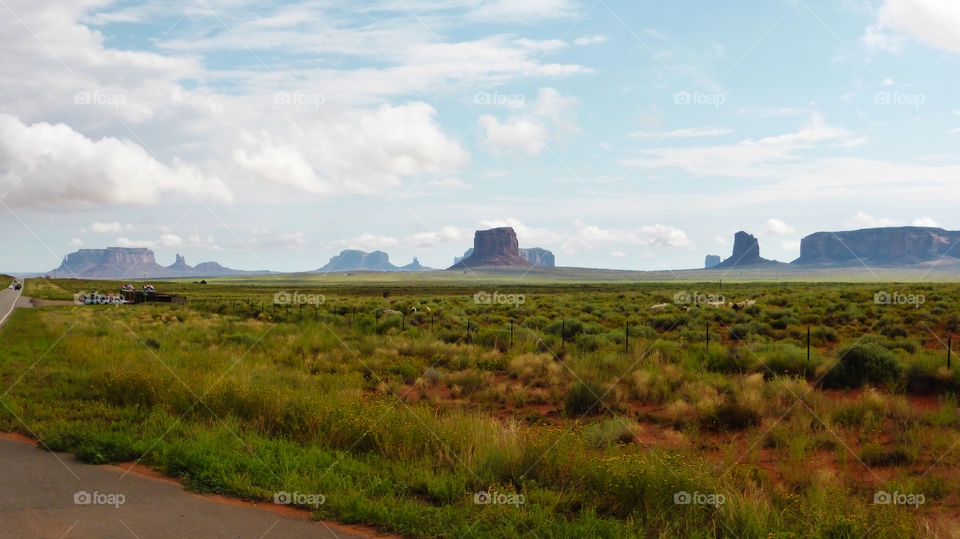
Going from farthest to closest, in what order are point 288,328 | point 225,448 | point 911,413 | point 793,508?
point 288,328 → point 911,413 → point 225,448 → point 793,508

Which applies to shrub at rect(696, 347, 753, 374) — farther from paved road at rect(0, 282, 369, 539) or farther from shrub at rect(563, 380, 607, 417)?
paved road at rect(0, 282, 369, 539)

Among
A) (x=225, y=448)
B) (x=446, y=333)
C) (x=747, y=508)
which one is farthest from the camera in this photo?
(x=446, y=333)

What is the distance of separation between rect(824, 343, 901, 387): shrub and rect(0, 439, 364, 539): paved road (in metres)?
12.7

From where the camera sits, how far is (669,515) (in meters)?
6.68

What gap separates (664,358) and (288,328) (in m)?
16.2

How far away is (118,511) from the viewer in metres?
6.46

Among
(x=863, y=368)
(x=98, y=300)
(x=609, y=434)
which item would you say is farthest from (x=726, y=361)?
(x=98, y=300)

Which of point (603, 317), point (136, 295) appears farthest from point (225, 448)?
point (136, 295)

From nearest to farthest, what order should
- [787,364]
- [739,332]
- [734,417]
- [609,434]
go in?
[609,434], [734,417], [787,364], [739,332]

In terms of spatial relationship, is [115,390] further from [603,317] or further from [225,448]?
[603,317]

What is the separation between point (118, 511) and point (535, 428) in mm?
5854

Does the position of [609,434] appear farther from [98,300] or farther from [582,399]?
[98,300]

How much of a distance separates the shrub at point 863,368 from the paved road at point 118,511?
1271 cm

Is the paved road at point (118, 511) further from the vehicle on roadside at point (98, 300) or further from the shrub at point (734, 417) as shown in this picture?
the vehicle on roadside at point (98, 300)
